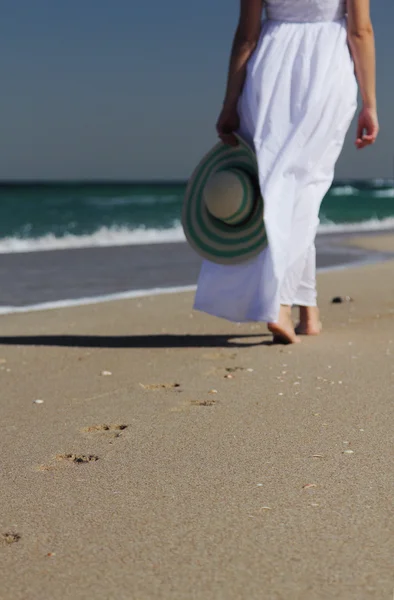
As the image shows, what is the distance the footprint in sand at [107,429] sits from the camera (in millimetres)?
2816

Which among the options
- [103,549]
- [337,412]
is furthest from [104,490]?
[337,412]

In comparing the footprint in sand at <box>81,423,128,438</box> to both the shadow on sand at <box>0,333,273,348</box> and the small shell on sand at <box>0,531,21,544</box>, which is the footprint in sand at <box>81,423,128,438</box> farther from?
the shadow on sand at <box>0,333,273,348</box>

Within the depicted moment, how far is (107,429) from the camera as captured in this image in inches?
113

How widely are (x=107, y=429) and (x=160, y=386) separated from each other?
645 mm

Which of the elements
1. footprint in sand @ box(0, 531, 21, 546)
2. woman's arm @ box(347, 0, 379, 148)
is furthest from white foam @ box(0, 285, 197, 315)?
footprint in sand @ box(0, 531, 21, 546)

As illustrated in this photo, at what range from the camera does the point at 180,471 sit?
7.89 feet

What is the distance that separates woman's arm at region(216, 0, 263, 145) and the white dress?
0.12 ft

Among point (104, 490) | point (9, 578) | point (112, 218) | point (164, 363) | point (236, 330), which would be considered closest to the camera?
point (9, 578)

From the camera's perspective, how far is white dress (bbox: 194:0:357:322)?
3994 mm

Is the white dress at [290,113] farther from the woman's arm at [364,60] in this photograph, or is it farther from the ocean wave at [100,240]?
the ocean wave at [100,240]

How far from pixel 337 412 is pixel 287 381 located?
1.64 feet

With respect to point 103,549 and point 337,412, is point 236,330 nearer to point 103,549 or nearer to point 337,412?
point 337,412

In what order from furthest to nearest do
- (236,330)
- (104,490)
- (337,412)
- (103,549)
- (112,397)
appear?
(236,330) → (112,397) → (337,412) → (104,490) → (103,549)

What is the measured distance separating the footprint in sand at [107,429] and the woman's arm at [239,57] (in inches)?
69.7
